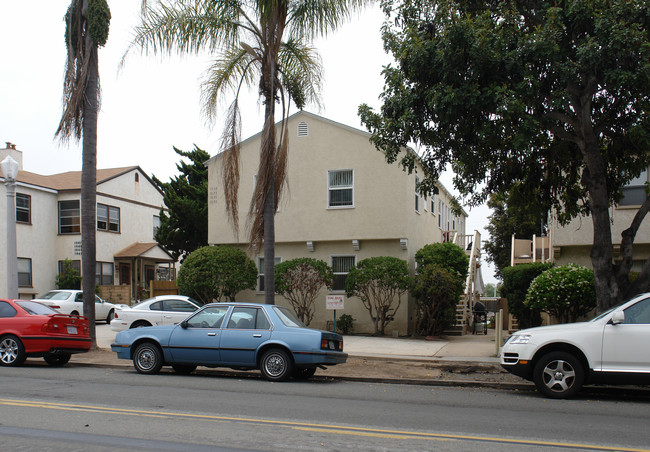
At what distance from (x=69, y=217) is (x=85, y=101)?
18.9 m

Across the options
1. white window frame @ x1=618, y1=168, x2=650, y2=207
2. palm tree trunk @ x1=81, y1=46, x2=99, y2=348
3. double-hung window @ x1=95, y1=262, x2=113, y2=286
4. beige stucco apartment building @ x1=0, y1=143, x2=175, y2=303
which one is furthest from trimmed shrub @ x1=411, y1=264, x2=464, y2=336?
double-hung window @ x1=95, y1=262, x2=113, y2=286

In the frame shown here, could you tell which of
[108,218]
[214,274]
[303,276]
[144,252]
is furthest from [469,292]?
[108,218]

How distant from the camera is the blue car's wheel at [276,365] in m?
11.4

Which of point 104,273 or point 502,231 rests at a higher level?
point 502,231

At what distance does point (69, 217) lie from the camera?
3303 cm

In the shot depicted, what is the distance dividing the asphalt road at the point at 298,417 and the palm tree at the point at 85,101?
16.8ft

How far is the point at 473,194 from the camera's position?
14.3m

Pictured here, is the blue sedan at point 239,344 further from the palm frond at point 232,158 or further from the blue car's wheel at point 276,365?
the palm frond at point 232,158

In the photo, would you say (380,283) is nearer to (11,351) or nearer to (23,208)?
(11,351)

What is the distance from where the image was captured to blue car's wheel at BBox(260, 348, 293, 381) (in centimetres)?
1135

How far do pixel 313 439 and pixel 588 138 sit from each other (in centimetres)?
849

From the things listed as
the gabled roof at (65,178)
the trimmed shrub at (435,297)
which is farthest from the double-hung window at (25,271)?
the trimmed shrub at (435,297)

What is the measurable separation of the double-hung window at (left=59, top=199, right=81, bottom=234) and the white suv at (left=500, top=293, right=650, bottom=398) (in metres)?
28.0

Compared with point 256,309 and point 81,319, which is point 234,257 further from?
point 256,309
